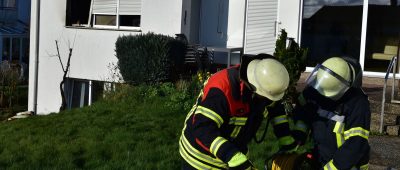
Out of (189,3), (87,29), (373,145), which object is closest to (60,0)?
(87,29)

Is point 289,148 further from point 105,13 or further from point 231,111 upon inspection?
point 105,13

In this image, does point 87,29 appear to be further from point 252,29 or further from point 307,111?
point 307,111

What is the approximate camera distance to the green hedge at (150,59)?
37.3ft

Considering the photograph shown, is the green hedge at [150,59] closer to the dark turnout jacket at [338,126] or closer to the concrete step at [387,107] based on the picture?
the concrete step at [387,107]

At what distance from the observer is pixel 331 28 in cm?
1230

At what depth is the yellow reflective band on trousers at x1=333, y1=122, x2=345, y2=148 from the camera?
12.8ft

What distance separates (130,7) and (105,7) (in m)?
0.88

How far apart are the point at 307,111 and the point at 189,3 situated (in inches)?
376

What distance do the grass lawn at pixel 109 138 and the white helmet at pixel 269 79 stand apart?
9.06ft

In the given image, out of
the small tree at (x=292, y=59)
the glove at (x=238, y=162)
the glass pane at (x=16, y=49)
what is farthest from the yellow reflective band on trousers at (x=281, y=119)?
the glass pane at (x=16, y=49)

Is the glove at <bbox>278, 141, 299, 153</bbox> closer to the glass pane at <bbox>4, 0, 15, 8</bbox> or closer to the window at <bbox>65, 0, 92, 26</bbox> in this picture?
the window at <bbox>65, 0, 92, 26</bbox>

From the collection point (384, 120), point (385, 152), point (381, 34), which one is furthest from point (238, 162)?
point (381, 34)

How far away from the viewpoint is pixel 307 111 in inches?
162

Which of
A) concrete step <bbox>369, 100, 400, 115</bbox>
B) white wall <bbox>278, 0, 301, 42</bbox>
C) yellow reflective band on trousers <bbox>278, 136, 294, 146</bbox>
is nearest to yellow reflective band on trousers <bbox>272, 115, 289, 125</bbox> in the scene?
yellow reflective band on trousers <bbox>278, 136, 294, 146</bbox>
